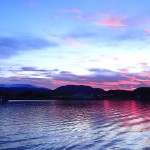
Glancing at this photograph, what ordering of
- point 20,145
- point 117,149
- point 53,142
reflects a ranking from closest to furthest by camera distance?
point 117,149 → point 20,145 → point 53,142

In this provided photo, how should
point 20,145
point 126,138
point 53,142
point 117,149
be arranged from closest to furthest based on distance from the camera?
point 117,149, point 20,145, point 53,142, point 126,138

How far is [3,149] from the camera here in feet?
74.7

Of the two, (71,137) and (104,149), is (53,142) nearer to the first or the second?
(71,137)

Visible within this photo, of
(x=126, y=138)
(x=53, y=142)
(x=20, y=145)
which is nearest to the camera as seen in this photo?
(x=20, y=145)

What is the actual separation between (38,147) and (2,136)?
264 inches

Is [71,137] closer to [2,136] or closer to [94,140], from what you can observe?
[94,140]

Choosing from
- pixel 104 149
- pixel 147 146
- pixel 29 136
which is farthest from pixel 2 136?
pixel 147 146

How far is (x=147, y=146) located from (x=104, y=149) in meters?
4.06

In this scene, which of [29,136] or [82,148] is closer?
[82,148]

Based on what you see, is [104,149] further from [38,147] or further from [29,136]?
[29,136]

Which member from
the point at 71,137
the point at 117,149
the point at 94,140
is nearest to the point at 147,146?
the point at 117,149

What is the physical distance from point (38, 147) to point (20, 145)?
1.75 meters

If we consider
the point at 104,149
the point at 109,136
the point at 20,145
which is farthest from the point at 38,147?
the point at 109,136

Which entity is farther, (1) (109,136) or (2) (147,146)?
(1) (109,136)
